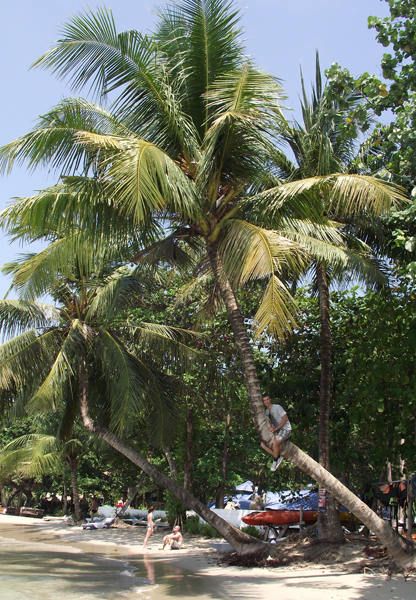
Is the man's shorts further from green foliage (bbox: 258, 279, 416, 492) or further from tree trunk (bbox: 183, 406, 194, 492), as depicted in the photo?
tree trunk (bbox: 183, 406, 194, 492)

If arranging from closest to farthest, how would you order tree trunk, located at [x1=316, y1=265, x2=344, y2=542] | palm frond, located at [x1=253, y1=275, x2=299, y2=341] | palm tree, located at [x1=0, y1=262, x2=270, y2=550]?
1. palm frond, located at [x1=253, y1=275, x2=299, y2=341]
2. tree trunk, located at [x1=316, y1=265, x2=344, y2=542]
3. palm tree, located at [x1=0, y1=262, x2=270, y2=550]

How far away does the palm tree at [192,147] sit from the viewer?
25.5 ft

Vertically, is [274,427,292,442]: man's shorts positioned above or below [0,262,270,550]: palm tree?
below

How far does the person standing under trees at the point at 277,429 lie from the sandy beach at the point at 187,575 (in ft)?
6.11

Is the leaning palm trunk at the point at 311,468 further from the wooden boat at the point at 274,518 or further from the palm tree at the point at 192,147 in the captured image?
the wooden boat at the point at 274,518

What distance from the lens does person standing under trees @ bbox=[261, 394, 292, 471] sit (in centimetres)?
736

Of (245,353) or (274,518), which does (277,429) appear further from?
(274,518)

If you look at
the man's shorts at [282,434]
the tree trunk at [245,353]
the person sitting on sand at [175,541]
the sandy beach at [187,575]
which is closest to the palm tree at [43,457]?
the sandy beach at [187,575]

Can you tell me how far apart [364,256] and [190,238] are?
13.2 feet

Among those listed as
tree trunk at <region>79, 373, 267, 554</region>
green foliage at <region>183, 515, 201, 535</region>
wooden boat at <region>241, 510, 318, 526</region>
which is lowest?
green foliage at <region>183, 515, 201, 535</region>

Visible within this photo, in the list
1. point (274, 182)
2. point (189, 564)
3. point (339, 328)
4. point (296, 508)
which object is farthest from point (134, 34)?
point (296, 508)

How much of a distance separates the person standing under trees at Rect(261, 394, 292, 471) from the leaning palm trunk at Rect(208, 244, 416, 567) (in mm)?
91

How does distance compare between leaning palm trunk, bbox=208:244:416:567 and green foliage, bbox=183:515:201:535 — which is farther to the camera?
green foliage, bbox=183:515:201:535

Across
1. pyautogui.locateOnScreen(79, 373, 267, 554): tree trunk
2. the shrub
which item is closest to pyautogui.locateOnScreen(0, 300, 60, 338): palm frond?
pyautogui.locateOnScreen(79, 373, 267, 554): tree trunk
